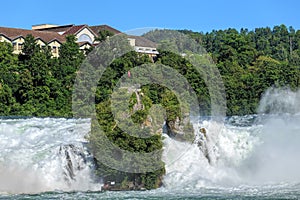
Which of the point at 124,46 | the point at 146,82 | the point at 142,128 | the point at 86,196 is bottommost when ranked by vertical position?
the point at 86,196

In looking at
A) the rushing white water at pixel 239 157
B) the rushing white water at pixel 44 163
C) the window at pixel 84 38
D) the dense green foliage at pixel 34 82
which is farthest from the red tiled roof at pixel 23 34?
the rushing white water at pixel 239 157

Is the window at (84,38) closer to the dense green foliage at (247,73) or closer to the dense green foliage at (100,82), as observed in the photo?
the dense green foliage at (100,82)

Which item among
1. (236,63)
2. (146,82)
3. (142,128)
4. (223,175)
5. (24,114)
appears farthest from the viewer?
(236,63)

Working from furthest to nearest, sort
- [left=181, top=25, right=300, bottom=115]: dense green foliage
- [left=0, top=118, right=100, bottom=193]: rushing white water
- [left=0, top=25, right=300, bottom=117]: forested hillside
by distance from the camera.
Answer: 1. [left=181, top=25, right=300, bottom=115]: dense green foliage
2. [left=0, top=25, right=300, bottom=117]: forested hillside
3. [left=0, top=118, right=100, bottom=193]: rushing white water

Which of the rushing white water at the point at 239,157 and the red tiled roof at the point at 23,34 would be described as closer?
the rushing white water at the point at 239,157

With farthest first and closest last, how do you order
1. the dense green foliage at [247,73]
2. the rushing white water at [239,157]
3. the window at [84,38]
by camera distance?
the window at [84,38]
the dense green foliage at [247,73]
the rushing white water at [239,157]

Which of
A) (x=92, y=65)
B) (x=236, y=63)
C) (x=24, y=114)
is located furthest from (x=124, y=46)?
(x=236, y=63)

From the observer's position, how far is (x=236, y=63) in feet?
150

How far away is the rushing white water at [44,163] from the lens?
1861 centimetres

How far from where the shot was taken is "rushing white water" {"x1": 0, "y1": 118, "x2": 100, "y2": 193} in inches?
733

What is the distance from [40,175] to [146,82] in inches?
388

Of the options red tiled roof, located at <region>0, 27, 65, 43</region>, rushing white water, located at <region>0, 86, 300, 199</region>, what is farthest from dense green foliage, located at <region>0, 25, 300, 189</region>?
red tiled roof, located at <region>0, 27, 65, 43</region>

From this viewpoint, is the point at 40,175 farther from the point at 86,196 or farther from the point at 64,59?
the point at 64,59

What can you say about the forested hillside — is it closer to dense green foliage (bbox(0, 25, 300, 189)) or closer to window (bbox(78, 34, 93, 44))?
dense green foliage (bbox(0, 25, 300, 189))
